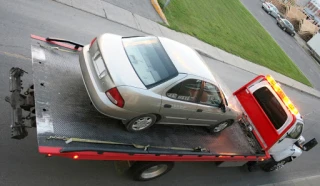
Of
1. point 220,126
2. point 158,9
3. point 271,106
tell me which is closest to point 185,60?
point 220,126

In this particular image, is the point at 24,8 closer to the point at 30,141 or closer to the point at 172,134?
the point at 30,141

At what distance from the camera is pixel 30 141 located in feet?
19.2

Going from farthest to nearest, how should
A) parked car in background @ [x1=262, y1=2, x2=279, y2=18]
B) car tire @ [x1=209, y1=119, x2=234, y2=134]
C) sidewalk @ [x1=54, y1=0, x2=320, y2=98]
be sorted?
parked car in background @ [x1=262, y1=2, x2=279, y2=18] → sidewalk @ [x1=54, y1=0, x2=320, y2=98] → car tire @ [x1=209, y1=119, x2=234, y2=134]

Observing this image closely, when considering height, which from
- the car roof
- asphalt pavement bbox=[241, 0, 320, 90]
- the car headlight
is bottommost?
the car roof

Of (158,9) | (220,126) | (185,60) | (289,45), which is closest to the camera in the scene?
(185,60)

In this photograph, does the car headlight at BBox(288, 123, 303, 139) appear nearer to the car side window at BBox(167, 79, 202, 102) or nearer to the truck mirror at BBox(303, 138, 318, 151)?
the truck mirror at BBox(303, 138, 318, 151)

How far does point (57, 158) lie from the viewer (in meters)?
5.92

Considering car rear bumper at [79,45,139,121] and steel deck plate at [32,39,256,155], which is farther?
car rear bumper at [79,45,139,121]

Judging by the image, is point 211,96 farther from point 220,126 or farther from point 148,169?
point 148,169

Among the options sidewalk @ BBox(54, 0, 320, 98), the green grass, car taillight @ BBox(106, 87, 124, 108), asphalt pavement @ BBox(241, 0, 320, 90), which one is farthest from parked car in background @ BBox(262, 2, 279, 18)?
car taillight @ BBox(106, 87, 124, 108)

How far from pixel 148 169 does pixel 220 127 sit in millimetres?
2265

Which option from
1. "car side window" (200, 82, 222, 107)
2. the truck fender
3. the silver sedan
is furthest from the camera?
the truck fender

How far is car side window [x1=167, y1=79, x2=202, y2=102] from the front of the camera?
5.84 m

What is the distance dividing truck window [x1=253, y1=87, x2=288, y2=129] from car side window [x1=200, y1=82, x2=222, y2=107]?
80.0 inches
